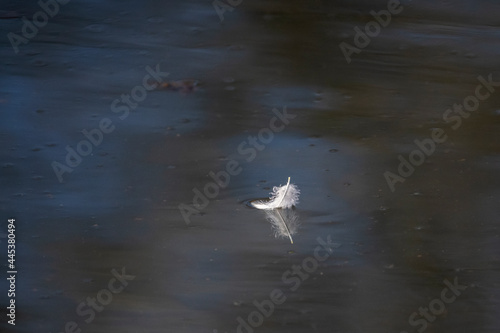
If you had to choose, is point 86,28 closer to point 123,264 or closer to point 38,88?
point 38,88

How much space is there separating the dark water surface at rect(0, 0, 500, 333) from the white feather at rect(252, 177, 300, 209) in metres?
0.06

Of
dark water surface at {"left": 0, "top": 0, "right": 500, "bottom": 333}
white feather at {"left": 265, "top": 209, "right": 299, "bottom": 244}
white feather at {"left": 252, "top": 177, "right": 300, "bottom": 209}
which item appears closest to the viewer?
dark water surface at {"left": 0, "top": 0, "right": 500, "bottom": 333}

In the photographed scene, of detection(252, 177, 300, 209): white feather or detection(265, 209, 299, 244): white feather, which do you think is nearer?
detection(265, 209, 299, 244): white feather

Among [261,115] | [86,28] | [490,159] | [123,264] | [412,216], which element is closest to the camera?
[123,264]

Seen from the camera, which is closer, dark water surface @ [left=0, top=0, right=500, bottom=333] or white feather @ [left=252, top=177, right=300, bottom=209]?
dark water surface @ [left=0, top=0, right=500, bottom=333]

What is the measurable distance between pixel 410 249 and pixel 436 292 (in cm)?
31

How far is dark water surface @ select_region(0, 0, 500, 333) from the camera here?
10.6 ft

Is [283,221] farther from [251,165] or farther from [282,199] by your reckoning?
[251,165]

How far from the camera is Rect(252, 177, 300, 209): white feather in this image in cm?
380

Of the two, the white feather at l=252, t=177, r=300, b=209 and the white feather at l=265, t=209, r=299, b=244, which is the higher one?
the white feather at l=252, t=177, r=300, b=209

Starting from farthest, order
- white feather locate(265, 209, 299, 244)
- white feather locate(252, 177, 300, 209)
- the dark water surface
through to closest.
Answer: white feather locate(252, 177, 300, 209), white feather locate(265, 209, 299, 244), the dark water surface

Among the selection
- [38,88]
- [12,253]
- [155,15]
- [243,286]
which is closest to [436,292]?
[243,286]

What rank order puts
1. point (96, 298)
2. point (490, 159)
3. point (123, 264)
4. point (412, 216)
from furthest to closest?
point (490, 159) → point (412, 216) → point (123, 264) → point (96, 298)

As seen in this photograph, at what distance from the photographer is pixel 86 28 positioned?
18.0 ft
